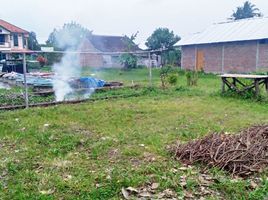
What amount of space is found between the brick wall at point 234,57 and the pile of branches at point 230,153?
Answer: 54.1ft

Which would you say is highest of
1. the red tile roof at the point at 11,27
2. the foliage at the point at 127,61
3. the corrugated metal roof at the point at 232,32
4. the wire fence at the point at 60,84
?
the red tile roof at the point at 11,27

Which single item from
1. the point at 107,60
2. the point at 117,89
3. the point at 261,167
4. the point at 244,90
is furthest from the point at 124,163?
the point at 107,60

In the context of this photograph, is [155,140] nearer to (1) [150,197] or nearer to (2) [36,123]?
(1) [150,197]

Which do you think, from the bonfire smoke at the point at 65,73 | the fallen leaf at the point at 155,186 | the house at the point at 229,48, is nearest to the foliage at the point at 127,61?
the house at the point at 229,48

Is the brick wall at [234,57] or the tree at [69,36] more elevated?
the tree at [69,36]

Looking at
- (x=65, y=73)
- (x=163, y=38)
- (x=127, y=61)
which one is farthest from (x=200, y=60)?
(x=65, y=73)

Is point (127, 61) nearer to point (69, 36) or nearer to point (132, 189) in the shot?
point (69, 36)

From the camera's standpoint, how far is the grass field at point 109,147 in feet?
10.5

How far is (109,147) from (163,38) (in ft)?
89.7

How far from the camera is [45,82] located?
41.7 feet

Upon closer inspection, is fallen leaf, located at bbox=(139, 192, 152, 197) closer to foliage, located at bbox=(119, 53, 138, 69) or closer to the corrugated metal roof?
the corrugated metal roof

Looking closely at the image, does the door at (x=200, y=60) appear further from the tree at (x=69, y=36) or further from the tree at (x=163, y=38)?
the tree at (x=69, y=36)

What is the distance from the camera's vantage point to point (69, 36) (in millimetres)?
37281

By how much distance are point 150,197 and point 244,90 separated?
7.15 metres
